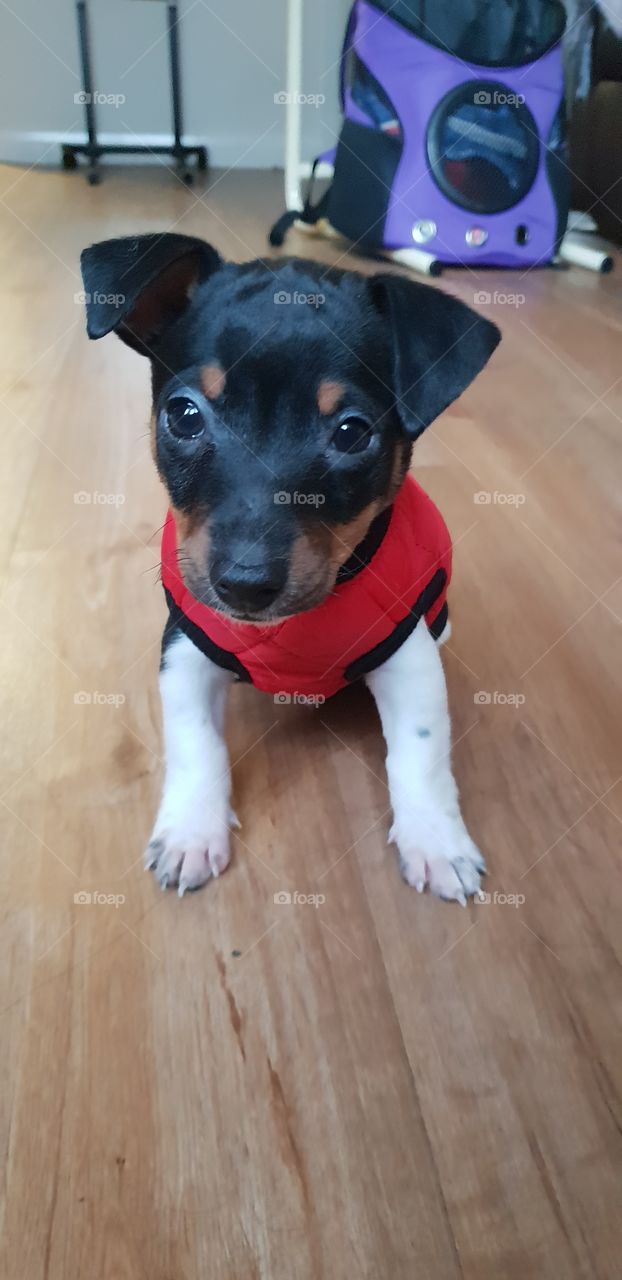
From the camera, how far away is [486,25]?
17.7 ft

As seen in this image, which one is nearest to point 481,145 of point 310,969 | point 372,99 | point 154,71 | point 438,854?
point 372,99

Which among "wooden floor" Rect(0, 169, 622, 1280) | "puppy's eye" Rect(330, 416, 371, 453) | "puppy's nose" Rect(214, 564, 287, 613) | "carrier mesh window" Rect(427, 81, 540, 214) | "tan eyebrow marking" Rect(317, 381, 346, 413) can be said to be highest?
"tan eyebrow marking" Rect(317, 381, 346, 413)

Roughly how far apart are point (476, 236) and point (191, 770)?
4751mm

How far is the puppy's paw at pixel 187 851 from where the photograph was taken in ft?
5.79

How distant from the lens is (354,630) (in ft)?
5.69

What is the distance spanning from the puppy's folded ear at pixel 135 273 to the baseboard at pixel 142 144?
8.59 metres

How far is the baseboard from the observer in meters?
9.05

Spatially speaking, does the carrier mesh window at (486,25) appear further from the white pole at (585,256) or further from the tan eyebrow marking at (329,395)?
the tan eyebrow marking at (329,395)

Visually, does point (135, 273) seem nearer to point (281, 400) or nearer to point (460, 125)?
point (281, 400)

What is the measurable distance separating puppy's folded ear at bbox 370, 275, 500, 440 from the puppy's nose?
0.36 m

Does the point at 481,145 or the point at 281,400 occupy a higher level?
the point at 281,400

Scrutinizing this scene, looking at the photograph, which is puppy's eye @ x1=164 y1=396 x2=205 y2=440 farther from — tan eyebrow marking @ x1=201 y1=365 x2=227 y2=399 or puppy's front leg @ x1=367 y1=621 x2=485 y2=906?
puppy's front leg @ x1=367 y1=621 x2=485 y2=906

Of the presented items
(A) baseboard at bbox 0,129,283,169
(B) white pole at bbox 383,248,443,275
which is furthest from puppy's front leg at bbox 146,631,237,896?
(A) baseboard at bbox 0,129,283,169

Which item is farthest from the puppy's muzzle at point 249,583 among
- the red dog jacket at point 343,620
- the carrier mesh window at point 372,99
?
the carrier mesh window at point 372,99
